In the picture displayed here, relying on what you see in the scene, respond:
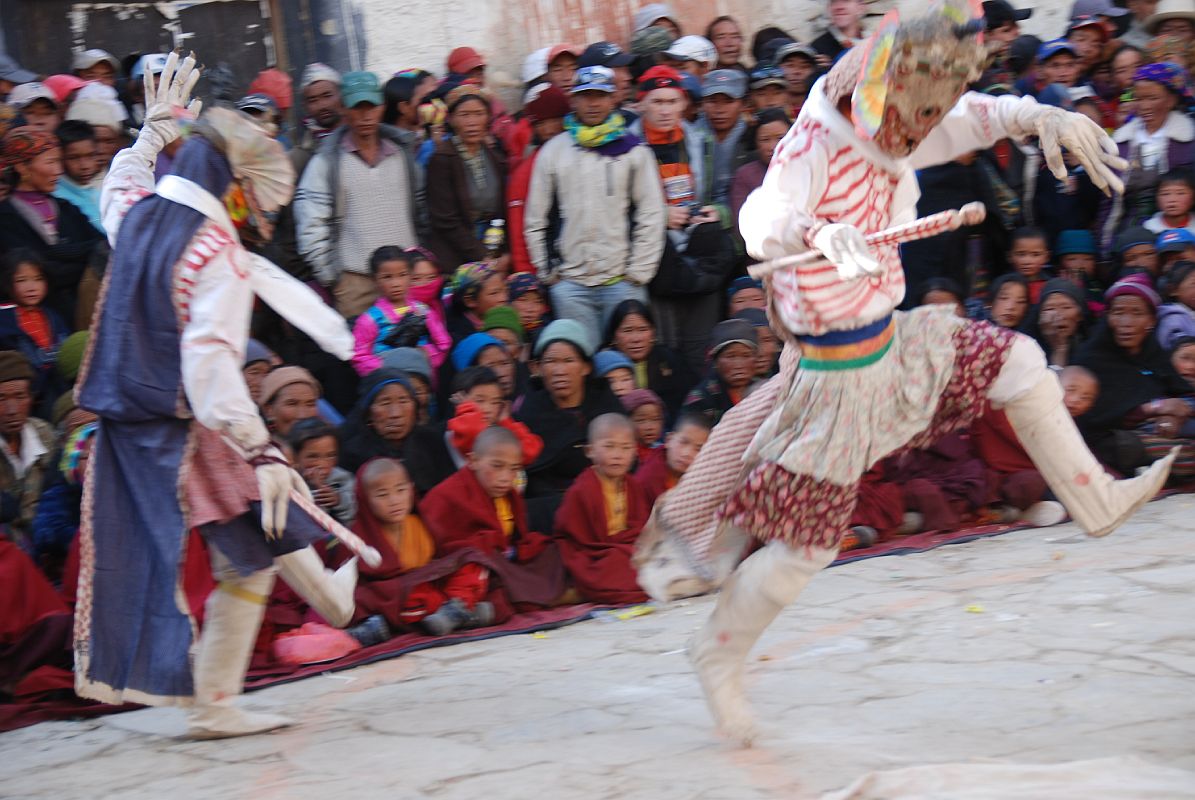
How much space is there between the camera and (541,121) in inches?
314

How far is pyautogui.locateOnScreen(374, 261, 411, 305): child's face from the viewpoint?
689 centimetres

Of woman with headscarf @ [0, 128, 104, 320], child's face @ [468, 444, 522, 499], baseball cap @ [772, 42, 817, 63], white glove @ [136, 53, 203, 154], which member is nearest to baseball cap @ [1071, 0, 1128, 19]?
baseball cap @ [772, 42, 817, 63]

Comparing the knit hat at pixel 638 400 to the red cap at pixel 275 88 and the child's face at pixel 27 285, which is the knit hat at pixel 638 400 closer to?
the child's face at pixel 27 285

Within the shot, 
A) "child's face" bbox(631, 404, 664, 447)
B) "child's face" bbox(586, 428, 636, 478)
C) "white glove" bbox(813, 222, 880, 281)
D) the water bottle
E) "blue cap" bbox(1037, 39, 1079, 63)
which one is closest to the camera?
"white glove" bbox(813, 222, 880, 281)

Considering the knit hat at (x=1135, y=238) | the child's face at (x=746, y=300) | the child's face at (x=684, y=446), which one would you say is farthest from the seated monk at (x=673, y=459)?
Result: the knit hat at (x=1135, y=238)

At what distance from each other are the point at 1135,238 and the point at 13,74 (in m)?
5.79

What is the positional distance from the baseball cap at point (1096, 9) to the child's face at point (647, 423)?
4.81 meters

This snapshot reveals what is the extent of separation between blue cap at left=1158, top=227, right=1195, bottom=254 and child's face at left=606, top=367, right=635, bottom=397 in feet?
9.38

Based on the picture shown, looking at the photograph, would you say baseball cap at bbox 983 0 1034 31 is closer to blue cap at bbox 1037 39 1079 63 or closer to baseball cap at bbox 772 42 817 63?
blue cap at bbox 1037 39 1079 63

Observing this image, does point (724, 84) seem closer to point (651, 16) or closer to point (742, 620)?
point (651, 16)

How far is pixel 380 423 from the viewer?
6.21 m

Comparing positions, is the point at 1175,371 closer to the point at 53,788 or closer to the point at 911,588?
the point at 911,588

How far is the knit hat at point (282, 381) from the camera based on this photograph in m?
6.05

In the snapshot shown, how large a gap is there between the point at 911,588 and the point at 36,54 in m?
5.83
